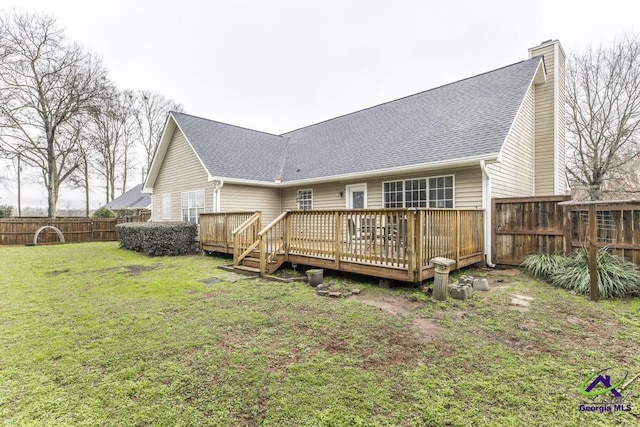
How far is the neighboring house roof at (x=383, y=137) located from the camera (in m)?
8.28

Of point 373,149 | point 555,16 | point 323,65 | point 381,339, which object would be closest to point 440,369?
point 381,339

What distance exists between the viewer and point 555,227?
6660 millimetres

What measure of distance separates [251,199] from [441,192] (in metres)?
7.17

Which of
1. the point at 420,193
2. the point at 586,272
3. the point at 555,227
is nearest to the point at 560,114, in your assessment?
the point at 555,227

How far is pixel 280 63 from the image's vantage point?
18719 millimetres

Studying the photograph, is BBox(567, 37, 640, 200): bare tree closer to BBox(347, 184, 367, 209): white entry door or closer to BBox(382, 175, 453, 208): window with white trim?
BBox(382, 175, 453, 208): window with white trim

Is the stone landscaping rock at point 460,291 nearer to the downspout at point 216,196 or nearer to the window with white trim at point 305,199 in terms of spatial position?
the window with white trim at point 305,199

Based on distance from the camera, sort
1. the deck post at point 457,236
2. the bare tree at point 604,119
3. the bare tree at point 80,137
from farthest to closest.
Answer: the bare tree at point 80,137, the bare tree at point 604,119, the deck post at point 457,236

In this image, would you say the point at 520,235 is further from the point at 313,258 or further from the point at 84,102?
the point at 84,102

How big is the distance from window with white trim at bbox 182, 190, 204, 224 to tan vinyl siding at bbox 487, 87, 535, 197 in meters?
10.1

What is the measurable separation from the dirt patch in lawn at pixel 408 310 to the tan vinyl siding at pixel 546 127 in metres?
8.41

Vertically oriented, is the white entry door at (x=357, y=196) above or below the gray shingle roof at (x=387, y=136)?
below

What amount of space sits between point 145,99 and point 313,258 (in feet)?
88.9

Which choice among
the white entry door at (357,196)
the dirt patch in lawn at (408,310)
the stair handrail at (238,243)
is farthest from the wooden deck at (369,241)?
the white entry door at (357,196)
